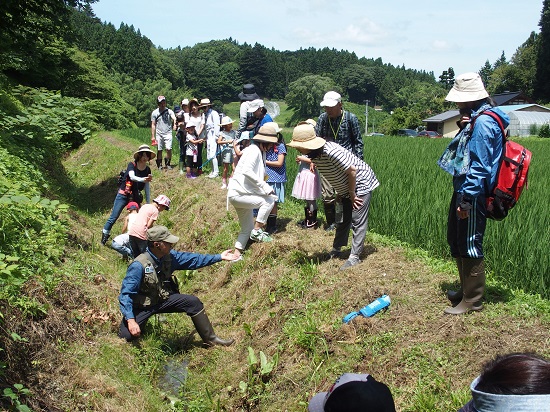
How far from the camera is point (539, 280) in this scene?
4.12 m

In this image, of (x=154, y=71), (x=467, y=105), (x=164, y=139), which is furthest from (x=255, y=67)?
(x=467, y=105)

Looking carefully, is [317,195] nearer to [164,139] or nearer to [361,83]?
[164,139]

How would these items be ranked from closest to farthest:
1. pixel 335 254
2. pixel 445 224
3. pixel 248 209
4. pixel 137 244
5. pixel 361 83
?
pixel 445 224, pixel 335 254, pixel 248 209, pixel 137 244, pixel 361 83

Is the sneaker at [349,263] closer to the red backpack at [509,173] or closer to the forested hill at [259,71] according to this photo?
the red backpack at [509,173]

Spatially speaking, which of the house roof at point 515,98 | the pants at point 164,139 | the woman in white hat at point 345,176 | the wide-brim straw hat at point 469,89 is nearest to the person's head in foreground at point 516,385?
the wide-brim straw hat at point 469,89

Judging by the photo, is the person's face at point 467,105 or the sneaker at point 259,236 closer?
the person's face at point 467,105

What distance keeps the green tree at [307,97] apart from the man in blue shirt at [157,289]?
77.3 meters

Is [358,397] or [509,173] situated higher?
[509,173]

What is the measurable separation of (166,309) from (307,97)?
82288 mm

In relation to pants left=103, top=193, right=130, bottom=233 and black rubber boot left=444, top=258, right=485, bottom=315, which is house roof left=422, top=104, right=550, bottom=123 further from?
black rubber boot left=444, top=258, right=485, bottom=315

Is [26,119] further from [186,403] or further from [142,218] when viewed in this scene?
[186,403]

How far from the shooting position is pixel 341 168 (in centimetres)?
485

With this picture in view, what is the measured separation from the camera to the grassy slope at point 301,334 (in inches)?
141

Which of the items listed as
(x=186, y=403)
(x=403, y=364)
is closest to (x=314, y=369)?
(x=403, y=364)
